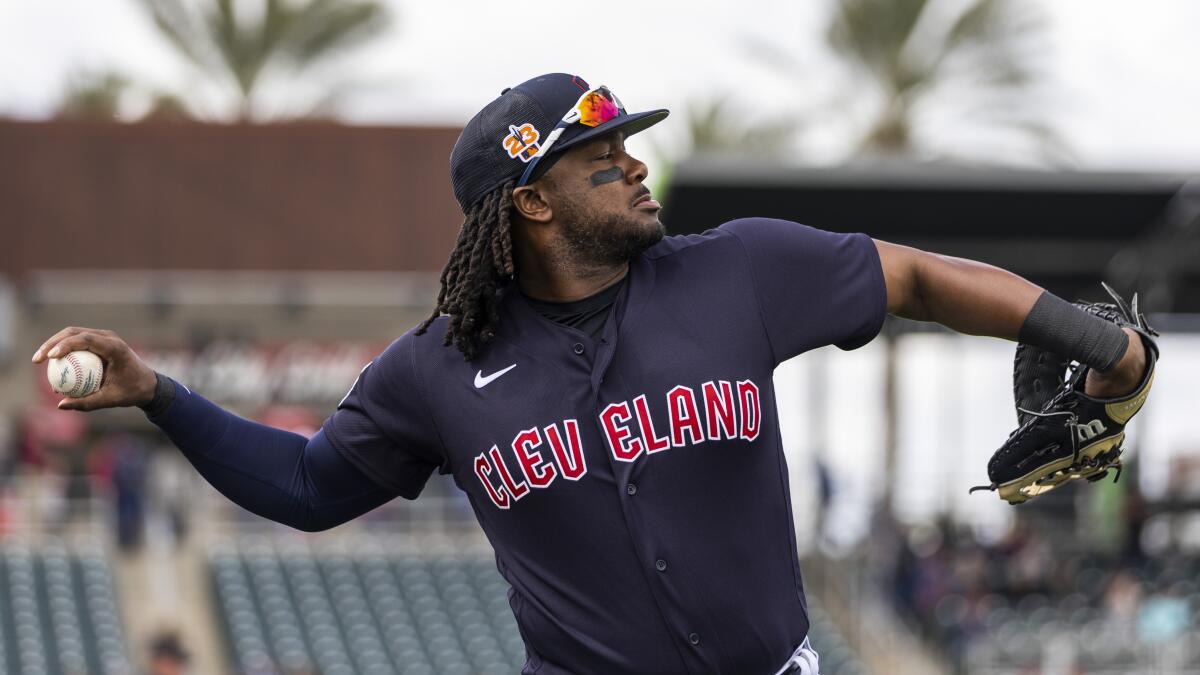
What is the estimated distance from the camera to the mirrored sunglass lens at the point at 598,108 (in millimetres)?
3195

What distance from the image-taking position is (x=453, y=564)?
19219 millimetres

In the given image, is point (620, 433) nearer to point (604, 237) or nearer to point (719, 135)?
point (604, 237)

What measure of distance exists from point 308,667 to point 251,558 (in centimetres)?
333

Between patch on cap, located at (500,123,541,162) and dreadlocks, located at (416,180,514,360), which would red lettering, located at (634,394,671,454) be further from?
patch on cap, located at (500,123,541,162)

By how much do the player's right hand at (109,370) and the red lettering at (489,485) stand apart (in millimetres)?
689

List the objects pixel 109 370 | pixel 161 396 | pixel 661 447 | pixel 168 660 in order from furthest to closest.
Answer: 1. pixel 168 660
2. pixel 161 396
3. pixel 109 370
4. pixel 661 447

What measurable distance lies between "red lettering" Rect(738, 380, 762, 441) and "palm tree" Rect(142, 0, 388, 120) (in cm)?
2058

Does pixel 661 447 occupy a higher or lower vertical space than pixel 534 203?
lower

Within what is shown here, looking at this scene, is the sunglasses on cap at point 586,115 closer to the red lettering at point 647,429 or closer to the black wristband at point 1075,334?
the red lettering at point 647,429

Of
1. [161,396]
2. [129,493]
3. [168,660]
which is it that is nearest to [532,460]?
[161,396]

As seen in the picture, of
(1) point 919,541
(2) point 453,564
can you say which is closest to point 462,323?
(1) point 919,541

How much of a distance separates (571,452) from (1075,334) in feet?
3.08

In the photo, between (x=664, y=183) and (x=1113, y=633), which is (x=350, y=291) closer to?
(x=664, y=183)

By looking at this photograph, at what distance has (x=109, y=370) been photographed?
3.29 metres
